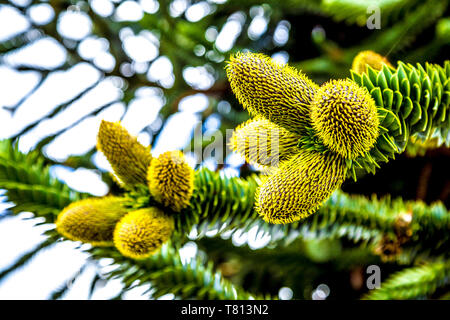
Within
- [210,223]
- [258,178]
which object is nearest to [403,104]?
[258,178]

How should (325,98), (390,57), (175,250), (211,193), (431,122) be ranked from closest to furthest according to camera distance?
(325,98) → (431,122) → (211,193) → (175,250) → (390,57)

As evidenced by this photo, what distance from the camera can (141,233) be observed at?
3.40ft

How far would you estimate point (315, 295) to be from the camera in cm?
242

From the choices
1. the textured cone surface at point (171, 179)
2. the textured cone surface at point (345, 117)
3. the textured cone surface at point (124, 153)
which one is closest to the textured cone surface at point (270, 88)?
the textured cone surface at point (345, 117)

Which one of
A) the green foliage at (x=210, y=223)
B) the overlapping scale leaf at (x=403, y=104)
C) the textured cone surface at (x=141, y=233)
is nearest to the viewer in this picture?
the overlapping scale leaf at (x=403, y=104)

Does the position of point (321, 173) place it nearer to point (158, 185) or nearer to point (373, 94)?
point (373, 94)

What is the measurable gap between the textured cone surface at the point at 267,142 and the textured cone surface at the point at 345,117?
12 cm

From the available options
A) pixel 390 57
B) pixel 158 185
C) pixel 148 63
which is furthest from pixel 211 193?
pixel 148 63

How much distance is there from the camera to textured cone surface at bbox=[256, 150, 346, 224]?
0.81 m

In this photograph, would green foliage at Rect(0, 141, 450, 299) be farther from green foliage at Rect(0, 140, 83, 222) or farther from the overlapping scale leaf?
the overlapping scale leaf

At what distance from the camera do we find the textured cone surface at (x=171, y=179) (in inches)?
41.6

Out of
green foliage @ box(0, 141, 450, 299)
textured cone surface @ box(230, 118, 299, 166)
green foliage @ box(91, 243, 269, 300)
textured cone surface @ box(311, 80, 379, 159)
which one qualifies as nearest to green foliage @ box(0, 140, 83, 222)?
green foliage @ box(0, 141, 450, 299)

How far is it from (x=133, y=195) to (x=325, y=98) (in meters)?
0.65

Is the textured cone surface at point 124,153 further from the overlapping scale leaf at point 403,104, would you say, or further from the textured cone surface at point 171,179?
Result: the overlapping scale leaf at point 403,104
